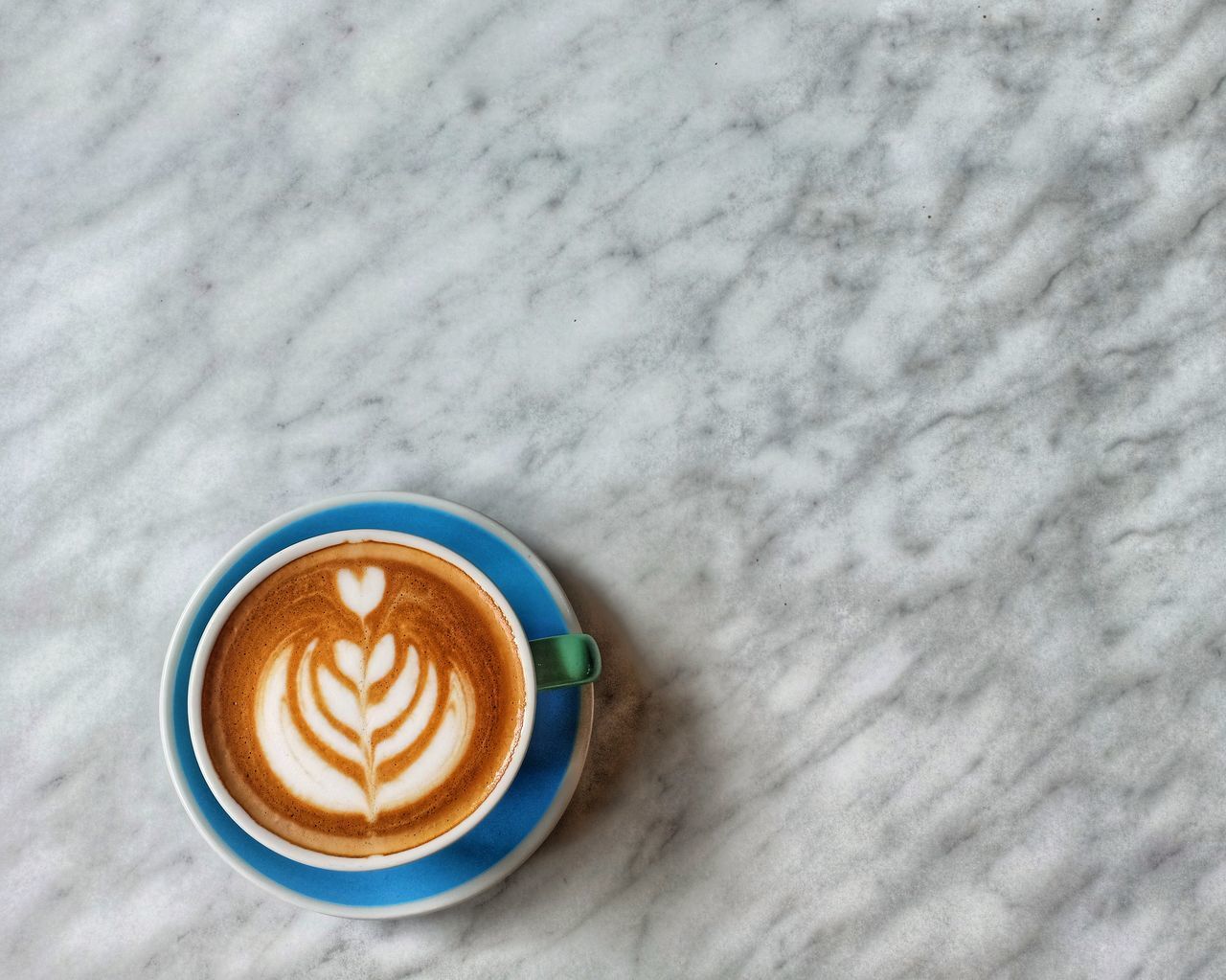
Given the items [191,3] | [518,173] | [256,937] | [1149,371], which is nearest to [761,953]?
[256,937]

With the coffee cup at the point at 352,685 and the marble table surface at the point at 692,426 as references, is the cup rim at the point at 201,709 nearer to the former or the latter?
the coffee cup at the point at 352,685

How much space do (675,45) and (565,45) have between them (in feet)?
0.34

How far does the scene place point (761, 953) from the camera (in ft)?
3.28

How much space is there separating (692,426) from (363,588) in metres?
0.34

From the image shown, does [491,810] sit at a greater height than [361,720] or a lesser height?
lesser

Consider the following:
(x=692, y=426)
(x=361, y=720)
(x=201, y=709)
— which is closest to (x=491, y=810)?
(x=361, y=720)

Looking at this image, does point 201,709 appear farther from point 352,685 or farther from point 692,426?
point 692,426

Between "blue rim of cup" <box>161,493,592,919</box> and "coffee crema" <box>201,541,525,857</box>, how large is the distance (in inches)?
2.7

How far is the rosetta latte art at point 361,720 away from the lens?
0.86m

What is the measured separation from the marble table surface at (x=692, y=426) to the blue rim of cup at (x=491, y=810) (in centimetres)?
7

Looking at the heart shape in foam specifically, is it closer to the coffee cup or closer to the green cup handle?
the coffee cup

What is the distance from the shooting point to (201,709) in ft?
2.84

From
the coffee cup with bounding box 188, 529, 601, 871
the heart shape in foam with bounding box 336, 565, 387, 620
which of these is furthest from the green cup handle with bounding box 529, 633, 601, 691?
the heart shape in foam with bounding box 336, 565, 387, 620

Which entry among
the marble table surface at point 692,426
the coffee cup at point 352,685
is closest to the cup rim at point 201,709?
the coffee cup at point 352,685
